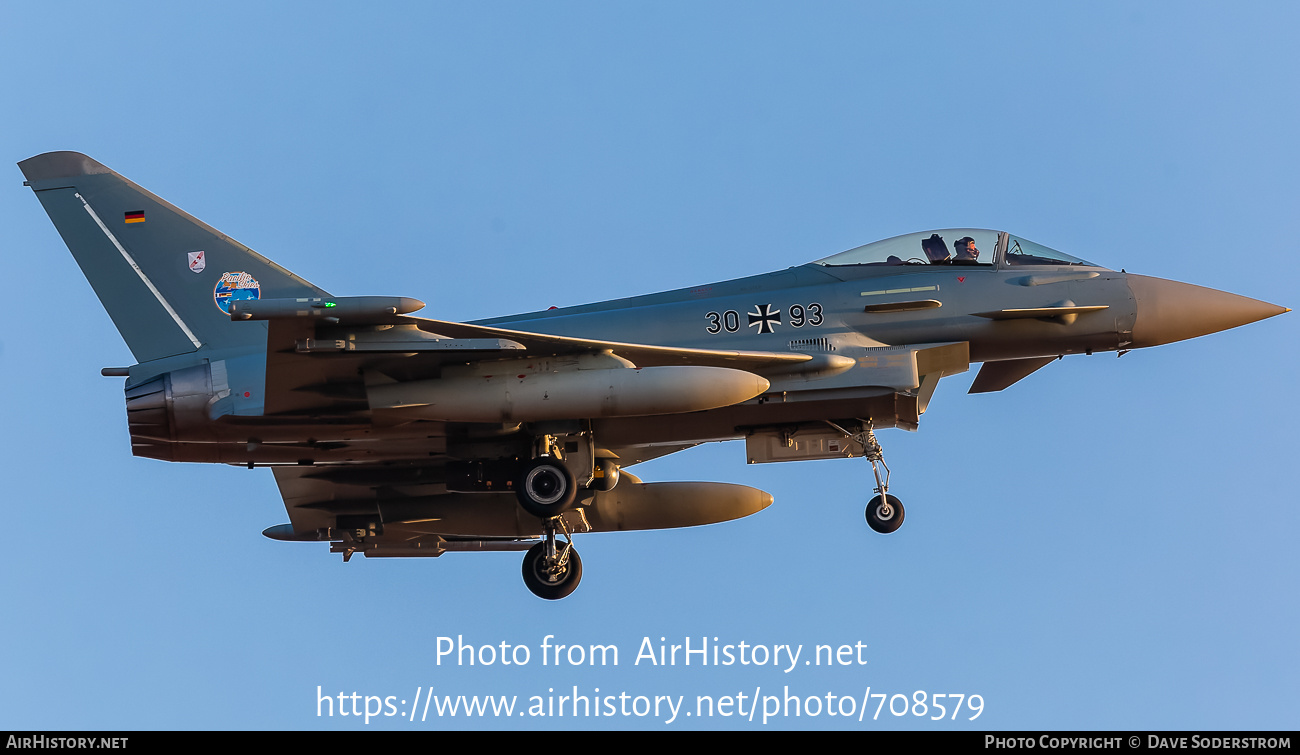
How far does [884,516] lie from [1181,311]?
160 inches

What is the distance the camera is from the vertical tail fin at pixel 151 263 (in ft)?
46.8

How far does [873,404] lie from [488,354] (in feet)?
14.8

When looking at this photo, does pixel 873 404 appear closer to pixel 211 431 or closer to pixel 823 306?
pixel 823 306

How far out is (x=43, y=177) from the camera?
48.5ft

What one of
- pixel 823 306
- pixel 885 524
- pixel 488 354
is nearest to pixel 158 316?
pixel 488 354

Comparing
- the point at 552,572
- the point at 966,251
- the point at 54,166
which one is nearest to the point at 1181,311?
the point at 966,251

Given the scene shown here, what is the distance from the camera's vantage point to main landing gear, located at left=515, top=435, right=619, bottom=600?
Result: 14445mm

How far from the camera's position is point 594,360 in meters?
13.6

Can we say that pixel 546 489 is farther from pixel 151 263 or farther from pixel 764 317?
pixel 151 263

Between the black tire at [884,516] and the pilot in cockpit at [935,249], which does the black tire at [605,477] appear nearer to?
the black tire at [884,516]

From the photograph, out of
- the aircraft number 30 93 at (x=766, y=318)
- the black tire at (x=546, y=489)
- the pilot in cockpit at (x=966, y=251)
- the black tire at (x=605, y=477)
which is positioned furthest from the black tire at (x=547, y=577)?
the pilot in cockpit at (x=966, y=251)

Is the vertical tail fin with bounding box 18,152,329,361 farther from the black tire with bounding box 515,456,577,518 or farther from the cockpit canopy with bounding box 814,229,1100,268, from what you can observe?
the cockpit canopy with bounding box 814,229,1100,268
